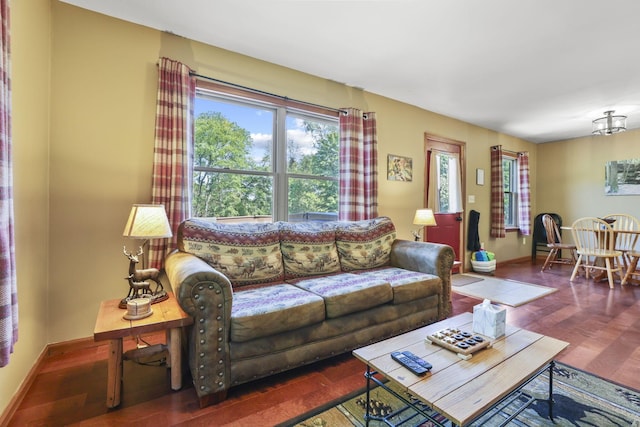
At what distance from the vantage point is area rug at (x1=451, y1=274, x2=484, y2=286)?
4.10 metres

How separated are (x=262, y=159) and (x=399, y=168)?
6.43ft

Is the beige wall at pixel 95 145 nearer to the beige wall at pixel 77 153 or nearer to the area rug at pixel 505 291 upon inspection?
the beige wall at pixel 77 153

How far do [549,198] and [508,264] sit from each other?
1901mm

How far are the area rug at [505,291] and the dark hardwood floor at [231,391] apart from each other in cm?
67

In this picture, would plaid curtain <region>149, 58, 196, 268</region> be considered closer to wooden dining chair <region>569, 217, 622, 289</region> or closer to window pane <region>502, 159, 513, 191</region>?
wooden dining chair <region>569, 217, 622, 289</region>

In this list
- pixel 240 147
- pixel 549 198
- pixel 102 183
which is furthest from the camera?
pixel 549 198

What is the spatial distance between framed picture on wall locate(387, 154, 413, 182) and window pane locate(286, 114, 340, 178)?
2.71ft

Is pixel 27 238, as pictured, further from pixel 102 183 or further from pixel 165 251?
pixel 165 251

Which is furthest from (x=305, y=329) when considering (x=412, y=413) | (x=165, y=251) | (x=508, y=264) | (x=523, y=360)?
(x=508, y=264)

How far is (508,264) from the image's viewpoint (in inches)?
218

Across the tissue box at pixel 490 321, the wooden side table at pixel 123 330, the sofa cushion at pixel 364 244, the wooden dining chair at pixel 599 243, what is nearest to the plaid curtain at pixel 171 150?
the wooden side table at pixel 123 330

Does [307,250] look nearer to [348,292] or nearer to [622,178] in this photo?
[348,292]

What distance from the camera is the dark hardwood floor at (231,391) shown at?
146 centimetres

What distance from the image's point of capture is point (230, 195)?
110 inches
